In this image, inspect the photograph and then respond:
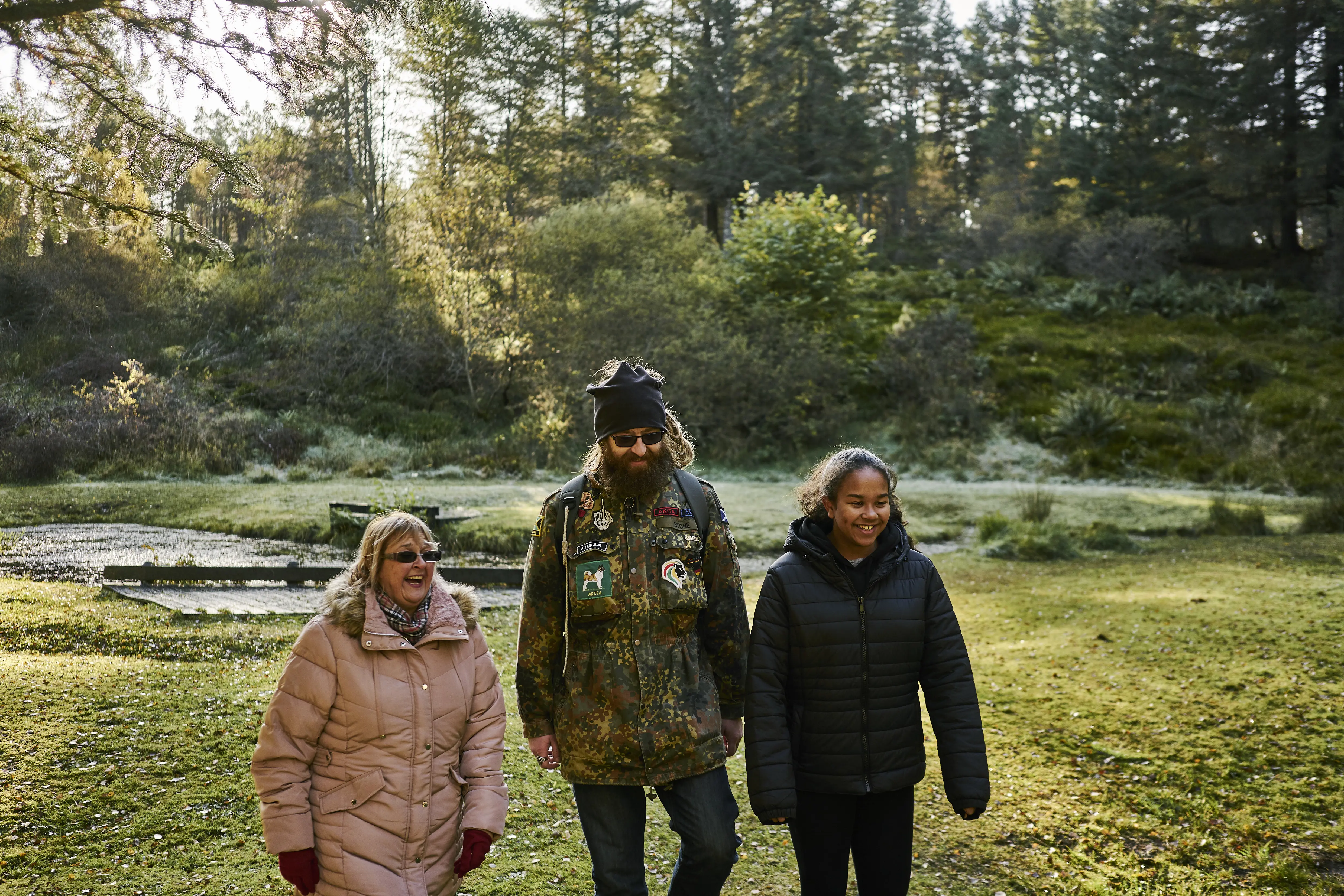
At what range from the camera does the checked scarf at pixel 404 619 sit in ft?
8.61

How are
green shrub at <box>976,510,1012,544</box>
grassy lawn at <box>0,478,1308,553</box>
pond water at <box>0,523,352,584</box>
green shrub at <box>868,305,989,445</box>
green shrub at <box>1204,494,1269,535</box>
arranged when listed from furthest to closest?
green shrub at <box>868,305,989,445</box> → green shrub at <box>1204,494,1269,535</box> → green shrub at <box>976,510,1012,544</box> → grassy lawn at <box>0,478,1308,553</box> → pond water at <box>0,523,352,584</box>

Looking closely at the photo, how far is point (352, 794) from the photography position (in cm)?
249

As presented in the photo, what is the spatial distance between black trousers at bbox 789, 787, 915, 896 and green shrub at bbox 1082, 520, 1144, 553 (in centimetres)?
1018

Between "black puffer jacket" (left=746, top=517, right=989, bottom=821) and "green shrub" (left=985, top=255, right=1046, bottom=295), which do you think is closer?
"black puffer jacket" (left=746, top=517, right=989, bottom=821)

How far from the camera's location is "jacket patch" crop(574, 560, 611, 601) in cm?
262

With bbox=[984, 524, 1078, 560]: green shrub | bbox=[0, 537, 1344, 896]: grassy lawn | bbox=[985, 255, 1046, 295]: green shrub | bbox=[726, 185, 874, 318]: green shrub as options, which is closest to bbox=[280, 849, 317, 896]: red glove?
bbox=[0, 537, 1344, 896]: grassy lawn

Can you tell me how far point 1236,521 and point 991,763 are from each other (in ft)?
31.2

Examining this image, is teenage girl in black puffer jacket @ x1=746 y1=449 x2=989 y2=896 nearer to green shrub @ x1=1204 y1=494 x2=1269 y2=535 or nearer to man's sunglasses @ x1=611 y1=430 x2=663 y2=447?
man's sunglasses @ x1=611 y1=430 x2=663 y2=447

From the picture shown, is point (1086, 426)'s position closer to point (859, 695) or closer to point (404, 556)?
point (859, 695)

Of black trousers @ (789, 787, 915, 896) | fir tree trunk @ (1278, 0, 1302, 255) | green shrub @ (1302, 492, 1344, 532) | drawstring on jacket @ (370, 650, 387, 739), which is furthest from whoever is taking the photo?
fir tree trunk @ (1278, 0, 1302, 255)

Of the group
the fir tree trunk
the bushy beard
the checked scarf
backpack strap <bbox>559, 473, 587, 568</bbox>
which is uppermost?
the fir tree trunk

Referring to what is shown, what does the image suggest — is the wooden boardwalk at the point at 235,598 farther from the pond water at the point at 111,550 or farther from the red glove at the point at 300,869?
the red glove at the point at 300,869

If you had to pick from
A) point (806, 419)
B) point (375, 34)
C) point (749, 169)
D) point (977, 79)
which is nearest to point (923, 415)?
point (806, 419)

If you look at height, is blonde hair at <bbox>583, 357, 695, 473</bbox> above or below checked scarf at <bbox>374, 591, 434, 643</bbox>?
above
